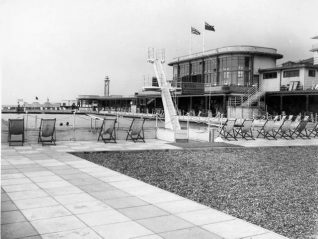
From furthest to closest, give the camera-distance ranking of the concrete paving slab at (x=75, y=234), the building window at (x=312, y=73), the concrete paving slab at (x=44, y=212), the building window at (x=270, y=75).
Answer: the building window at (x=270, y=75), the building window at (x=312, y=73), the concrete paving slab at (x=44, y=212), the concrete paving slab at (x=75, y=234)

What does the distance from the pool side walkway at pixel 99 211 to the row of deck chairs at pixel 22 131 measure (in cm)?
510

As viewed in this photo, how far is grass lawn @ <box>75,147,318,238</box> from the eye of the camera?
226 inches

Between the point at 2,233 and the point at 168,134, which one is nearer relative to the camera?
the point at 2,233

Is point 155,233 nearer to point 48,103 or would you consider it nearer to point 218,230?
point 218,230

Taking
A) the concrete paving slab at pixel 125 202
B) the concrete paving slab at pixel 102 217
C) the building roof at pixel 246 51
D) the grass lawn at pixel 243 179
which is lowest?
the grass lawn at pixel 243 179

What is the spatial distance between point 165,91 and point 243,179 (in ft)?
41.4

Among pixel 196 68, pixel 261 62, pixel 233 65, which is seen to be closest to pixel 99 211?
pixel 233 65

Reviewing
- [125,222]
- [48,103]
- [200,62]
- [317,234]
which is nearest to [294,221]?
[317,234]

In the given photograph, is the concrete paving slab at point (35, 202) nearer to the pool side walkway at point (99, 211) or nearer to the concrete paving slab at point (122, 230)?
the pool side walkway at point (99, 211)

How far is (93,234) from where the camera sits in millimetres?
4523

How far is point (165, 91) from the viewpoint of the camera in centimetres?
2078

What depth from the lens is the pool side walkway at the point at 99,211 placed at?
15.3 feet

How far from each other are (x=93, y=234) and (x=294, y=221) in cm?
286

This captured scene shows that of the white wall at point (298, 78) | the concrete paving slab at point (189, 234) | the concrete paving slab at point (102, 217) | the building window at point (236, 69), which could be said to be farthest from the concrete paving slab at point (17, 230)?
the building window at point (236, 69)
